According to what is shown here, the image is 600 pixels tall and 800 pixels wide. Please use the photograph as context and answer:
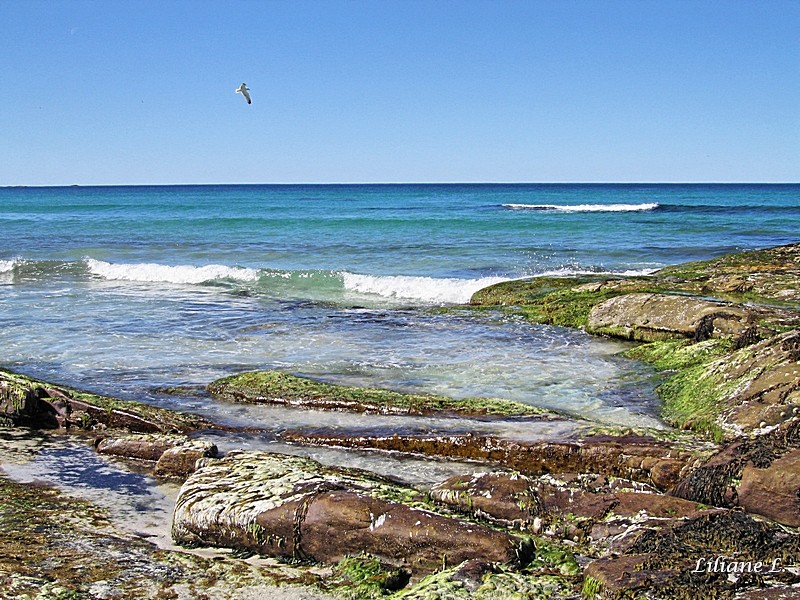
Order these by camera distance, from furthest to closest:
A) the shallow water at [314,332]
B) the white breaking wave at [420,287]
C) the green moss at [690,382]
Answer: the white breaking wave at [420,287] < the shallow water at [314,332] < the green moss at [690,382]

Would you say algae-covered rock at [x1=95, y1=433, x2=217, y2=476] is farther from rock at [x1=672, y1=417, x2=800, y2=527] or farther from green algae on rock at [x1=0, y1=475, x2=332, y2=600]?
rock at [x1=672, y1=417, x2=800, y2=527]

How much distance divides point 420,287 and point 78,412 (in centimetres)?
1296

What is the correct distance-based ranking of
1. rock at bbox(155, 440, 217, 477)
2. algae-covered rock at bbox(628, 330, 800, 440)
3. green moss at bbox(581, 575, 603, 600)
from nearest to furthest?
green moss at bbox(581, 575, 603, 600) < rock at bbox(155, 440, 217, 477) < algae-covered rock at bbox(628, 330, 800, 440)

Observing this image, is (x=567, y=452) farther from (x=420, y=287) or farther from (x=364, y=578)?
(x=420, y=287)

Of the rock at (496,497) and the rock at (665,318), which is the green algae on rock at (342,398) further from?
the rock at (665,318)

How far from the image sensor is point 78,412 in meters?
8.20

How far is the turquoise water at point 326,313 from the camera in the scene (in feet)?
31.9

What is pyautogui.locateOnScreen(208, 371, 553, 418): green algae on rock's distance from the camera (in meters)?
8.05

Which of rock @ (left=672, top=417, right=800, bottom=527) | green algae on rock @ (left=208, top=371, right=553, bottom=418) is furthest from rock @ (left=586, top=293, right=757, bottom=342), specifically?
rock @ (left=672, top=417, right=800, bottom=527)

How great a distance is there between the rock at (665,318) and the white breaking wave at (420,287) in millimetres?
6413

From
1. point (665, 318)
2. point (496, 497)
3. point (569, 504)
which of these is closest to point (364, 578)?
point (496, 497)

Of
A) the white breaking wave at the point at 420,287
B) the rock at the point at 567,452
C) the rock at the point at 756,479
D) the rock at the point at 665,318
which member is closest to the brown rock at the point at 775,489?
the rock at the point at 756,479

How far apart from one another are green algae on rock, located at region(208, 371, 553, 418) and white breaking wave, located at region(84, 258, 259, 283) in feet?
44.1

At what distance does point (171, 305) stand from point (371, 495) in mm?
12760
